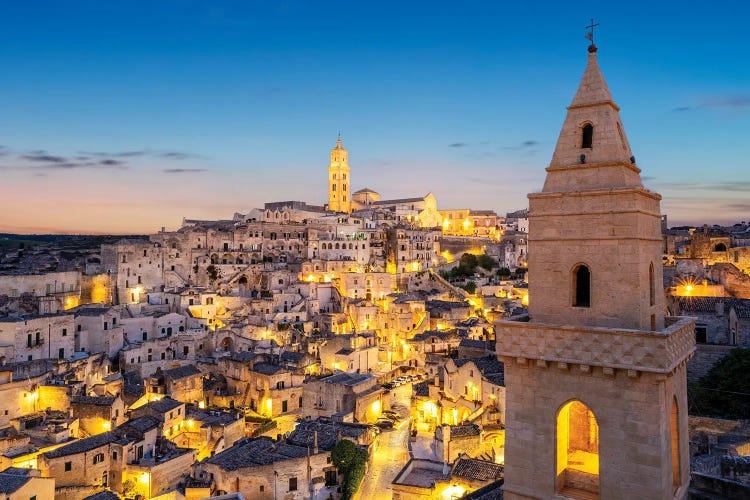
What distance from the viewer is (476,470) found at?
18.4 m

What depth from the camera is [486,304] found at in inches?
2119

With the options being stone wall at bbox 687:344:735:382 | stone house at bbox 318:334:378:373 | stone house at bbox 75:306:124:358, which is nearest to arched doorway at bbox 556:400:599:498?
stone wall at bbox 687:344:735:382

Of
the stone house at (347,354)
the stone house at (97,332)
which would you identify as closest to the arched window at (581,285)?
the stone house at (347,354)

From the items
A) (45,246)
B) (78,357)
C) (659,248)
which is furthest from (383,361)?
(45,246)

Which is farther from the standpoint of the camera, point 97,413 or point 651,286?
point 97,413

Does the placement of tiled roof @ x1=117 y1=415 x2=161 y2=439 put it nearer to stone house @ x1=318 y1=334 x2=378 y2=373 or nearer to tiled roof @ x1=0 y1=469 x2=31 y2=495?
tiled roof @ x1=0 y1=469 x2=31 y2=495

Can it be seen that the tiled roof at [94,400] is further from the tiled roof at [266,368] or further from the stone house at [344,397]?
the stone house at [344,397]

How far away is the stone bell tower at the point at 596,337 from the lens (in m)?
7.72

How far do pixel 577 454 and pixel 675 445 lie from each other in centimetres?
167

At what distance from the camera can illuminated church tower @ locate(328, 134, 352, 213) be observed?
101250mm

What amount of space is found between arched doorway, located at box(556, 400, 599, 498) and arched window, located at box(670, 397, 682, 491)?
1.16 m

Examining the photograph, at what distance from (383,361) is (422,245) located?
3010 centimetres

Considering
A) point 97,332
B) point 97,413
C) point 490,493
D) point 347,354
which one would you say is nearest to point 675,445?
point 490,493

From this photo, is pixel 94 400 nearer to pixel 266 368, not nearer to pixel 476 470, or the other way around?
pixel 266 368
